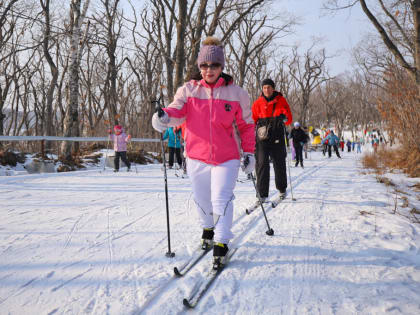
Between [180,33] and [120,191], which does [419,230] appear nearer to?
[120,191]

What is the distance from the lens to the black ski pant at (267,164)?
15.8 ft

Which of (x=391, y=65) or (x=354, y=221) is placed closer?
(x=354, y=221)

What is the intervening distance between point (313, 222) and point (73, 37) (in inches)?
450

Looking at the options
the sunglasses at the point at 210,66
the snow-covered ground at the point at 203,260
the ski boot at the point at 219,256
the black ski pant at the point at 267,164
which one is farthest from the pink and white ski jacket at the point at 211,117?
the black ski pant at the point at 267,164

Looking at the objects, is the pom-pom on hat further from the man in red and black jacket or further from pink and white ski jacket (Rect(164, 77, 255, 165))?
the man in red and black jacket

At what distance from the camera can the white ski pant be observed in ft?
8.19

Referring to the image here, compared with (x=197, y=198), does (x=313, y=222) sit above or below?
below

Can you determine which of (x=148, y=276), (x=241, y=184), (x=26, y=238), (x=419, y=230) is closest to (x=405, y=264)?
(x=419, y=230)

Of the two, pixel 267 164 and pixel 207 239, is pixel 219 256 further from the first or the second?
pixel 267 164

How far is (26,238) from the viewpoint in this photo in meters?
3.04

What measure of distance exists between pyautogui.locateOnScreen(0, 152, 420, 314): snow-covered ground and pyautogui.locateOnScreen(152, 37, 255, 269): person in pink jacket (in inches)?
19.7

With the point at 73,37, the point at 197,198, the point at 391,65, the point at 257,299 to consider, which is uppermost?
the point at 73,37

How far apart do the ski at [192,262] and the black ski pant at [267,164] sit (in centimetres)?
227

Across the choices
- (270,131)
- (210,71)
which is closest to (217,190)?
(210,71)
